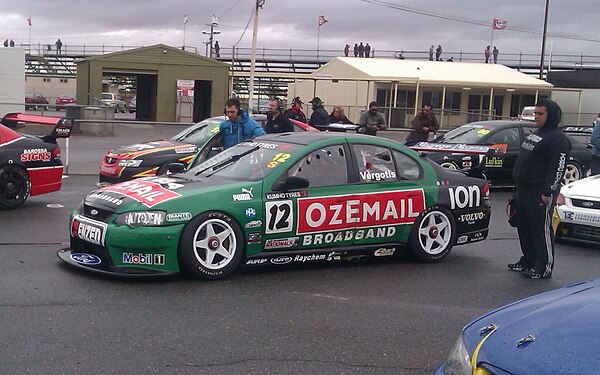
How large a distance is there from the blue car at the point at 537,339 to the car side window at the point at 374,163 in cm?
430

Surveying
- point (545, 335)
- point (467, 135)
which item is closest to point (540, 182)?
point (545, 335)

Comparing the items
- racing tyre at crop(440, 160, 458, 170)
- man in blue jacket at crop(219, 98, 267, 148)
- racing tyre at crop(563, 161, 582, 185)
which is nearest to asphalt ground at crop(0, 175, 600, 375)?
man in blue jacket at crop(219, 98, 267, 148)

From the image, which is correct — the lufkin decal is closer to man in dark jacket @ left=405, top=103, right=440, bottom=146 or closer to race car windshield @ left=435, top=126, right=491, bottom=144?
race car windshield @ left=435, top=126, right=491, bottom=144

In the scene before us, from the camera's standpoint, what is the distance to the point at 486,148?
1477 cm

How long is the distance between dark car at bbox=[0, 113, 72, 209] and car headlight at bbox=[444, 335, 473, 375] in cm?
898

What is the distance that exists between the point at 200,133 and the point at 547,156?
786cm

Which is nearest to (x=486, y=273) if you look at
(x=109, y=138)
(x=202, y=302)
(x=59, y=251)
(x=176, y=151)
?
(x=202, y=302)

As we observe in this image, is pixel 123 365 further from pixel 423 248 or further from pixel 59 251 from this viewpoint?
pixel 423 248

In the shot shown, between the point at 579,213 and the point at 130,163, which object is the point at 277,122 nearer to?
the point at 130,163

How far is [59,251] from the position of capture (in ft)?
25.1

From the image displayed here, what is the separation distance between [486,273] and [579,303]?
4.79 metres

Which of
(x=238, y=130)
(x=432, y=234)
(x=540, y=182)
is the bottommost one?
(x=432, y=234)

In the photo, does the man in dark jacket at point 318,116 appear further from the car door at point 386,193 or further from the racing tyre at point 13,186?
the car door at point 386,193

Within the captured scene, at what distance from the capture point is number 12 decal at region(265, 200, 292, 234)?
720 centimetres
